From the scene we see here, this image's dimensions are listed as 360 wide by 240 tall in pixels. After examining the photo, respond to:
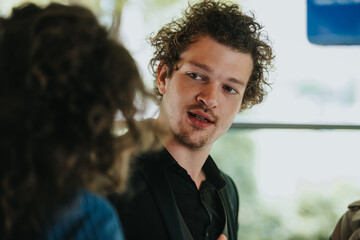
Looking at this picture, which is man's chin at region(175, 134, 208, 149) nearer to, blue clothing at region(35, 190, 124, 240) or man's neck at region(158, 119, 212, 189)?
man's neck at region(158, 119, 212, 189)

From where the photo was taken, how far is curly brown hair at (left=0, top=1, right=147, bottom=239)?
0.70m

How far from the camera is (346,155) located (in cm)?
263

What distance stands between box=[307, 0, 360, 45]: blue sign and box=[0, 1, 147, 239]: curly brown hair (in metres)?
1.65

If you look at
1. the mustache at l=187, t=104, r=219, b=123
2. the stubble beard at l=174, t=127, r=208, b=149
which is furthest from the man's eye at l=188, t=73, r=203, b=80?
the stubble beard at l=174, t=127, r=208, b=149

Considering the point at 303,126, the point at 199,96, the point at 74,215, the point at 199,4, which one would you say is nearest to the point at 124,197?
the point at 199,96

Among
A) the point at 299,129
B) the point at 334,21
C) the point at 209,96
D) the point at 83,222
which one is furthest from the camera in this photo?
the point at 299,129

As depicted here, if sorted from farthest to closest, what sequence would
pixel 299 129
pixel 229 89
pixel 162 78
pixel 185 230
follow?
1. pixel 299 129
2. pixel 162 78
3. pixel 229 89
4. pixel 185 230

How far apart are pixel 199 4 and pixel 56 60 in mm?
1405

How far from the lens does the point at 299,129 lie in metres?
2.61

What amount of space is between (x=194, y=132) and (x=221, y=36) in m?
0.42

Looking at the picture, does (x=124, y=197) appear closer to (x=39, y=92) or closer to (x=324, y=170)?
(x=39, y=92)

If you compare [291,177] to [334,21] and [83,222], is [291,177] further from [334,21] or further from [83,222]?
[83,222]

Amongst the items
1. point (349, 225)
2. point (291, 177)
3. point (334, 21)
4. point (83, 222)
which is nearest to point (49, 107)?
point (83, 222)

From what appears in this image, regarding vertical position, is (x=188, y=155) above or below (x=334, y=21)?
below
